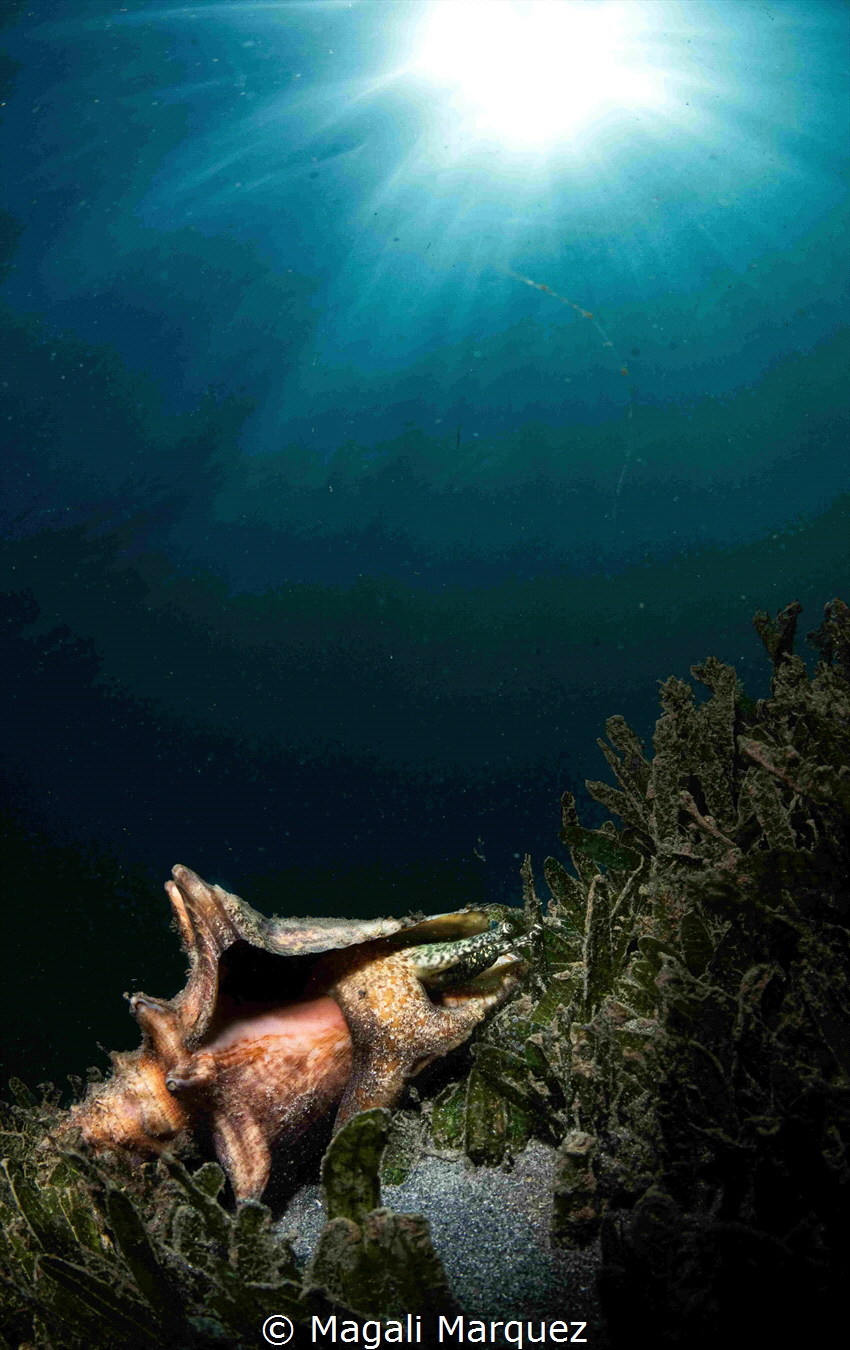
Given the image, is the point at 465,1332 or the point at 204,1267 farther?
the point at 204,1267

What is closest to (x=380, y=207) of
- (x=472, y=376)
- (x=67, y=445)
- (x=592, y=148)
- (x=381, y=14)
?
(x=381, y=14)

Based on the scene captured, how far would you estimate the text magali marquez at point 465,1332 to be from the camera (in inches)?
37.0

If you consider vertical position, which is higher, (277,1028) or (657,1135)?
(277,1028)

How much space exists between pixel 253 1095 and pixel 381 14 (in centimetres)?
1342

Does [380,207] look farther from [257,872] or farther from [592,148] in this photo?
[257,872]

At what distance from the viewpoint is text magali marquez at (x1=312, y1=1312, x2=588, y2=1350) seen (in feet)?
3.08

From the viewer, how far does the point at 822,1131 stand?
955 millimetres

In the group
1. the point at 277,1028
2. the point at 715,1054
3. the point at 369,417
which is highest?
the point at 369,417

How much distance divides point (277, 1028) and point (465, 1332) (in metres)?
0.95

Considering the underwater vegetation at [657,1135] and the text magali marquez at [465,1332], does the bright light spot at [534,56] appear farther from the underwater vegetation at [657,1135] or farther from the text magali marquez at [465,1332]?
the text magali marquez at [465,1332]

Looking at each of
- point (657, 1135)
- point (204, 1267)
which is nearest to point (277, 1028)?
point (204, 1267)

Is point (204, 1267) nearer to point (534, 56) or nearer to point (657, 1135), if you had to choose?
point (657, 1135)

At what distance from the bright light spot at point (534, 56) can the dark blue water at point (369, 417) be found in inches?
1.9

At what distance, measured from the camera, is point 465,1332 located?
975 mm
